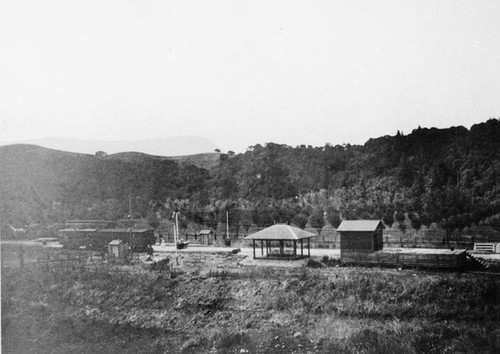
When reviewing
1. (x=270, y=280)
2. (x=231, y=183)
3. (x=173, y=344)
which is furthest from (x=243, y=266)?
(x=231, y=183)

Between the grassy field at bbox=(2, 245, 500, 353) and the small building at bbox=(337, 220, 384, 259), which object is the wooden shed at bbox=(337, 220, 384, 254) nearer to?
the small building at bbox=(337, 220, 384, 259)

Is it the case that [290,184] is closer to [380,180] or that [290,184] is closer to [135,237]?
[380,180]

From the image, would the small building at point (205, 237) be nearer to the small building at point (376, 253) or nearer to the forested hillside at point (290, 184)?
the forested hillside at point (290, 184)

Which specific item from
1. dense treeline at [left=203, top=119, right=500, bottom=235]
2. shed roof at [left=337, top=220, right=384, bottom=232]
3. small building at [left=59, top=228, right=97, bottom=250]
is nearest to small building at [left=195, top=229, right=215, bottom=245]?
dense treeline at [left=203, top=119, right=500, bottom=235]

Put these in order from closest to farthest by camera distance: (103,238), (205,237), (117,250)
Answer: (117,250) < (103,238) < (205,237)

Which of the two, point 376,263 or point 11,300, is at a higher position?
point 376,263

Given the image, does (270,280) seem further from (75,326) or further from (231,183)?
(231,183)

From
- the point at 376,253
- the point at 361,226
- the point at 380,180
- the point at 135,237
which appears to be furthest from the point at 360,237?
the point at 380,180
